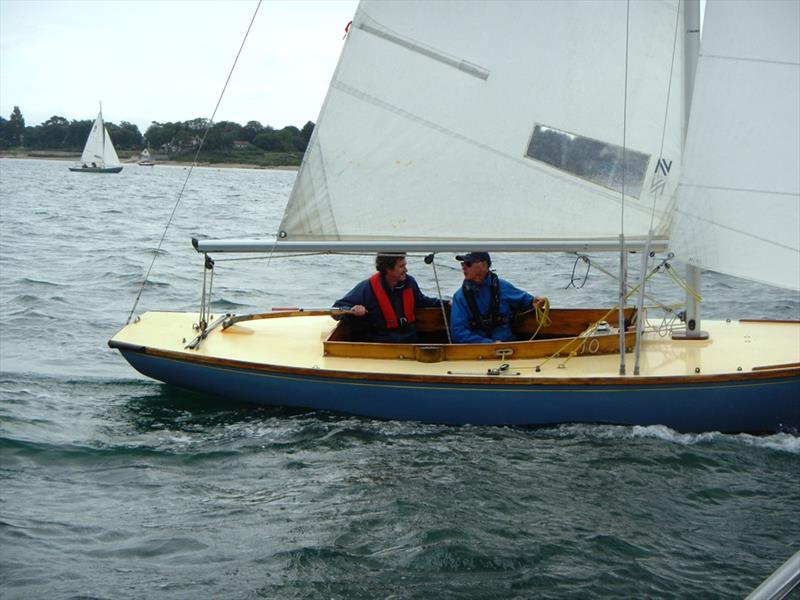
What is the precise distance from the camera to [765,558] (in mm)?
5969


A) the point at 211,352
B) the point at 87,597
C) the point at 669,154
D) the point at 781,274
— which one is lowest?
the point at 87,597

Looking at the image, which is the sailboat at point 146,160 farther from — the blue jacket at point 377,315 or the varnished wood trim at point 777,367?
the varnished wood trim at point 777,367

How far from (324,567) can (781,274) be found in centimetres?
369

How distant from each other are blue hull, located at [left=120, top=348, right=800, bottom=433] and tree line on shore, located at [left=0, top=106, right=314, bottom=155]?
270 ft

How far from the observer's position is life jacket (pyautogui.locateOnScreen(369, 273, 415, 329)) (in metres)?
8.48

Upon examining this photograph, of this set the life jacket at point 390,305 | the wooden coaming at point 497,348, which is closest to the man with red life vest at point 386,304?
the life jacket at point 390,305

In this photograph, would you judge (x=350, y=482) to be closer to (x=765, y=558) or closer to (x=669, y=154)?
(x=765, y=558)

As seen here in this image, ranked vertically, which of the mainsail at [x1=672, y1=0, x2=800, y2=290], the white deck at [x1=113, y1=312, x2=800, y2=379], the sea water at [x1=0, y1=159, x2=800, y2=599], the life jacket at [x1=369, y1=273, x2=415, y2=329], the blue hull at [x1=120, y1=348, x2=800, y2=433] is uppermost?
the mainsail at [x1=672, y1=0, x2=800, y2=290]

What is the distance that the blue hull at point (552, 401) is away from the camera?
7.38m

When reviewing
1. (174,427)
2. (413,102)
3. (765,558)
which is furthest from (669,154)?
(174,427)

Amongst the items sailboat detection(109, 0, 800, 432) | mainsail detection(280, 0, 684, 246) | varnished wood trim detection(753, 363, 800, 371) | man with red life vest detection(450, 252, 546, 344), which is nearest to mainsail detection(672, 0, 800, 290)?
sailboat detection(109, 0, 800, 432)

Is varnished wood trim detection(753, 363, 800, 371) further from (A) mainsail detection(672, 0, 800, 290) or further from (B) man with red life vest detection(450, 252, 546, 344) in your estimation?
(B) man with red life vest detection(450, 252, 546, 344)

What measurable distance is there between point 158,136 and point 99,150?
3625 cm

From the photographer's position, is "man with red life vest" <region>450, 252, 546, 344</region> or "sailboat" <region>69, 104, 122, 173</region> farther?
"sailboat" <region>69, 104, 122, 173</region>
